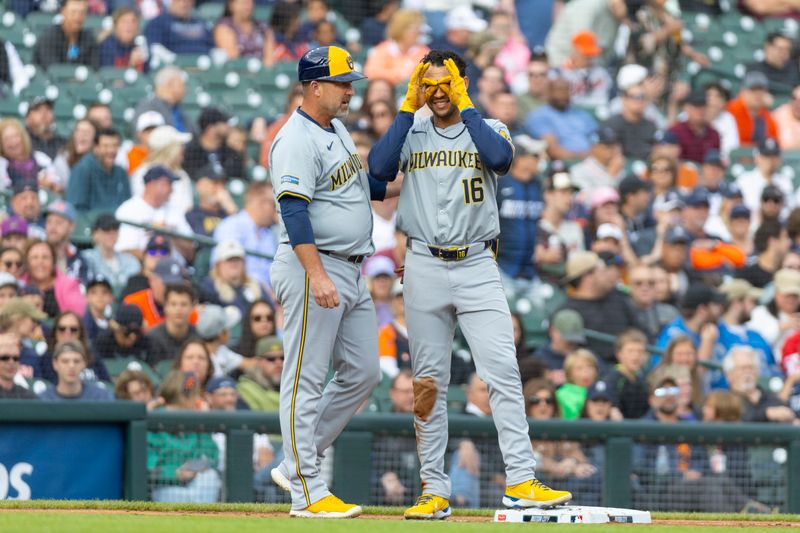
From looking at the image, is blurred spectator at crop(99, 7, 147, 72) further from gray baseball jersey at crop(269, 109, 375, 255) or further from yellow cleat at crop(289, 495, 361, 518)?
yellow cleat at crop(289, 495, 361, 518)

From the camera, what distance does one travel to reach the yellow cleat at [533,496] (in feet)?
17.7

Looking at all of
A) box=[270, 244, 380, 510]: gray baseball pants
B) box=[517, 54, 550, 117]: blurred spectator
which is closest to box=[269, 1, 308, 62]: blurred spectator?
box=[517, 54, 550, 117]: blurred spectator

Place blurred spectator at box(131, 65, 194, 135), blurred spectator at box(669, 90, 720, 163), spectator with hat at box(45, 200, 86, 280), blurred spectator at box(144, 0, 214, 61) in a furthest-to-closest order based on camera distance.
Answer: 1. blurred spectator at box(669, 90, 720, 163)
2. blurred spectator at box(144, 0, 214, 61)
3. blurred spectator at box(131, 65, 194, 135)
4. spectator with hat at box(45, 200, 86, 280)

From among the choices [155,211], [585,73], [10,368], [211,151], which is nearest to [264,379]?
[10,368]

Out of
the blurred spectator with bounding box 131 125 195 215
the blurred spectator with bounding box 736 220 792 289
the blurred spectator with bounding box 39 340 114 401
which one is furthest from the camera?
the blurred spectator with bounding box 736 220 792 289

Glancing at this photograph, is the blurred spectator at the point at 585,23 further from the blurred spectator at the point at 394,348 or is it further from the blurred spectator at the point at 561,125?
the blurred spectator at the point at 394,348

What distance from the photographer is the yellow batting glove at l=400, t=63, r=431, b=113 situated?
217 inches

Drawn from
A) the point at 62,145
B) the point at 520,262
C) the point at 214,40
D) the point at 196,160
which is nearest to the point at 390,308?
the point at 520,262

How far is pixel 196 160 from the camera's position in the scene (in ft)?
34.2

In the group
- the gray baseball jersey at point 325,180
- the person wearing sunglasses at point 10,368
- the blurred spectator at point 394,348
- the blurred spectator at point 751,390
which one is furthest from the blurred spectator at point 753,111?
the gray baseball jersey at point 325,180

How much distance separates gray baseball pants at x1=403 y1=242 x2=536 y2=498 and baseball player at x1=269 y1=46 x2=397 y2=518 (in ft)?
0.60

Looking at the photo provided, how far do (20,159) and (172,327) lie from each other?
1.92 metres

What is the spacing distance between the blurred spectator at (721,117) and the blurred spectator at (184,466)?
626 cm

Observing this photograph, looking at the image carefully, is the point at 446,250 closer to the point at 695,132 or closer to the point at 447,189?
the point at 447,189
